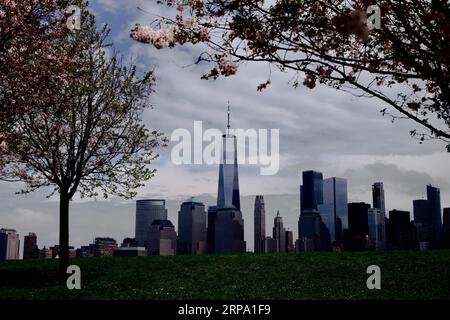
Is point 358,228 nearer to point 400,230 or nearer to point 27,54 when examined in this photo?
point 400,230

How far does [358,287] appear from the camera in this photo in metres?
22.6

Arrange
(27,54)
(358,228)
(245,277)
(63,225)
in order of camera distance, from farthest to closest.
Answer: (358,228), (63,225), (245,277), (27,54)

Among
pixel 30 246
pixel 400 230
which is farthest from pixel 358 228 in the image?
pixel 30 246

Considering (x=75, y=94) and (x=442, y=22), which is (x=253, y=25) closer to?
(x=442, y=22)

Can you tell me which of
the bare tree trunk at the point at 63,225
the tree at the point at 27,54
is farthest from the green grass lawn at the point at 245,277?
the tree at the point at 27,54

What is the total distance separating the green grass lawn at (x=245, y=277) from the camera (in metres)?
22.2

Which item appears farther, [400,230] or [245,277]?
[400,230]

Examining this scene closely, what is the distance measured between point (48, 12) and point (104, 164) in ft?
31.9

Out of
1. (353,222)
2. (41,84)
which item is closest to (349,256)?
(41,84)

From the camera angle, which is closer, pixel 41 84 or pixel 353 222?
pixel 41 84

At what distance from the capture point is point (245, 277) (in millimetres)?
25797

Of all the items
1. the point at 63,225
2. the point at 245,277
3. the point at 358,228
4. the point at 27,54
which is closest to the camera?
the point at 27,54

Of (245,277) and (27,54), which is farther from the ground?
(27,54)

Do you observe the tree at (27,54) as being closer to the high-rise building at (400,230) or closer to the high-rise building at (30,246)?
the high-rise building at (30,246)
